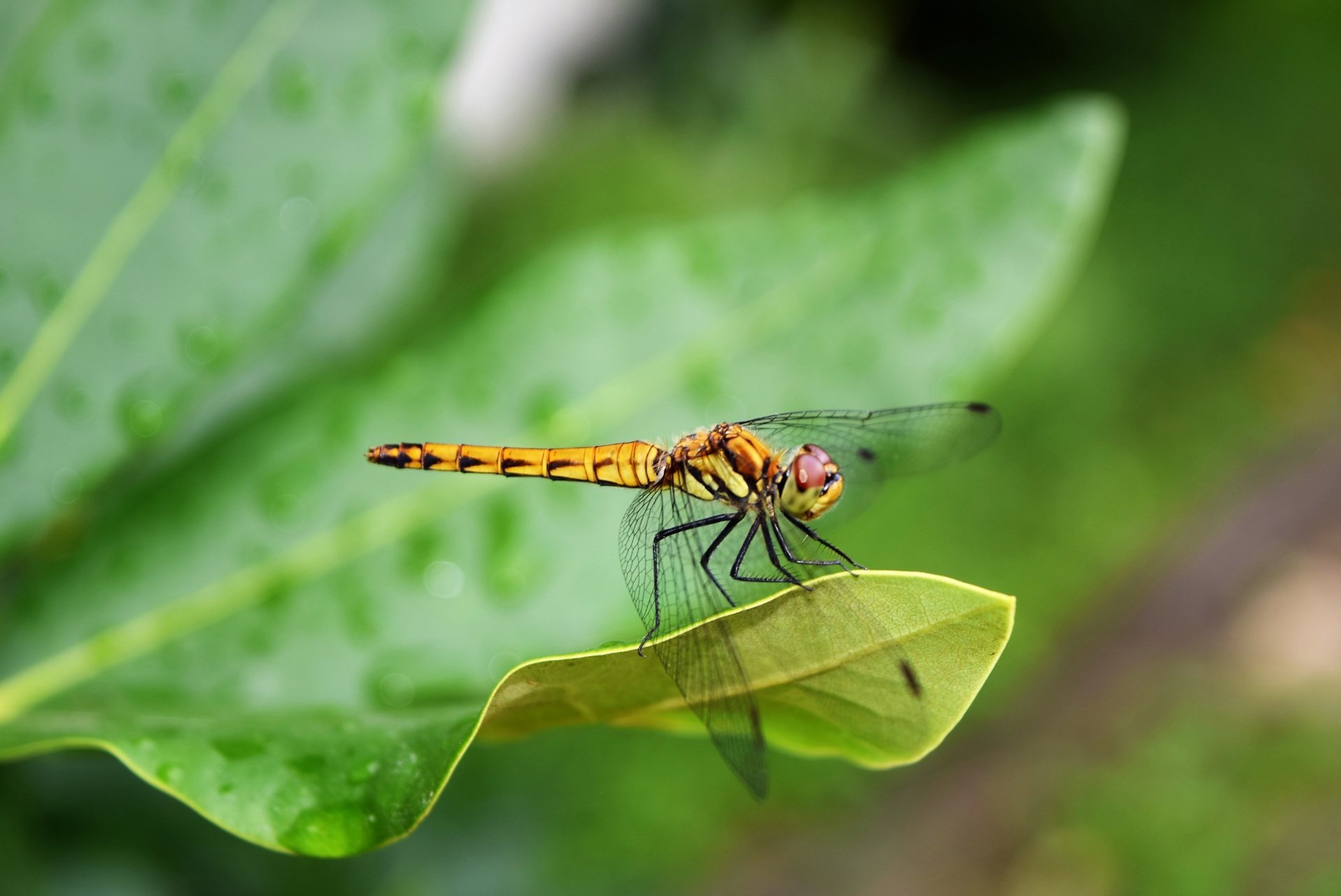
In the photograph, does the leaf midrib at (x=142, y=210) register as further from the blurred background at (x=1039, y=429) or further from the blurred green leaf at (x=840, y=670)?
the blurred green leaf at (x=840, y=670)

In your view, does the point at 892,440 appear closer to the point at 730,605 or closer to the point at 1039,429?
the point at 730,605

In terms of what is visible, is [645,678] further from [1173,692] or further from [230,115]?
[1173,692]

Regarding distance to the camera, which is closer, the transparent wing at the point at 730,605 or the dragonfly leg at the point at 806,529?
the transparent wing at the point at 730,605

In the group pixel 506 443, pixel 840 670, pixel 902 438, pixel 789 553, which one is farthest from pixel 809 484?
pixel 840 670

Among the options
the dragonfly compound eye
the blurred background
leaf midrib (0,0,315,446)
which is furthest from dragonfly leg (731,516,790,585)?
leaf midrib (0,0,315,446)

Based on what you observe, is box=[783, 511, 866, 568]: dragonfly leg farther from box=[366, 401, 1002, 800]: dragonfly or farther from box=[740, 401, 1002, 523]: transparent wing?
box=[740, 401, 1002, 523]: transparent wing

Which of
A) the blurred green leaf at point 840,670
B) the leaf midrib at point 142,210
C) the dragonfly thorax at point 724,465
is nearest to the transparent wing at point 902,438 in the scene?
the dragonfly thorax at point 724,465

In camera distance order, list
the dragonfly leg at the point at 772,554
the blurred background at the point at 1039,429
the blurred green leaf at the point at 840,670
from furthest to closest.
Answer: the blurred background at the point at 1039,429 → the dragonfly leg at the point at 772,554 → the blurred green leaf at the point at 840,670

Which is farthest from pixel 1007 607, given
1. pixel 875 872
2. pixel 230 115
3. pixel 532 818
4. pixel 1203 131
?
pixel 1203 131
